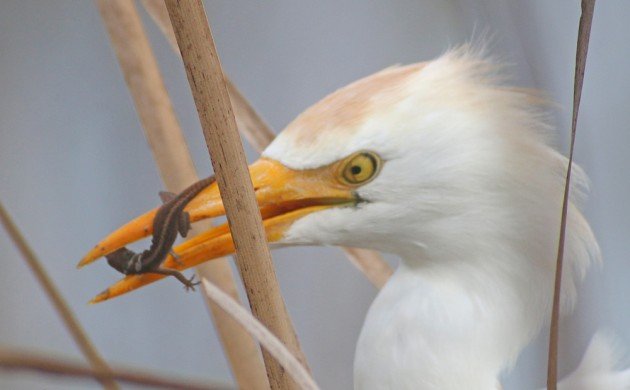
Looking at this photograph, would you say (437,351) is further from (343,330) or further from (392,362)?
(343,330)

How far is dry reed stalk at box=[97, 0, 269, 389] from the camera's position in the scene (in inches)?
20.9

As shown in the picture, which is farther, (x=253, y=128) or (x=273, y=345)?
(x=253, y=128)

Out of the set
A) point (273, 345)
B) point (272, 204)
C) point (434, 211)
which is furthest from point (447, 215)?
point (273, 345)

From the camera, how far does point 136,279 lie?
0.47 m

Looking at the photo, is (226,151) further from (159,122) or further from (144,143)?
(144,143)

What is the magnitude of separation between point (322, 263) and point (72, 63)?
0.31 metres

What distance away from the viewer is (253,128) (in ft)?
1.87

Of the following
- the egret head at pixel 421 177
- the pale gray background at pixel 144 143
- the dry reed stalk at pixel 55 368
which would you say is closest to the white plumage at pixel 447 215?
the egret head at pixel 421 177

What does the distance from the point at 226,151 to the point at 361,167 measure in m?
0.21

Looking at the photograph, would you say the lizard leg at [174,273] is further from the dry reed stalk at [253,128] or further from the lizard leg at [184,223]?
the dry reed stalk at [253,128]

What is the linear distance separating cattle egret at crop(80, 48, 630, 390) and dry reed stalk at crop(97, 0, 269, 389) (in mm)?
75

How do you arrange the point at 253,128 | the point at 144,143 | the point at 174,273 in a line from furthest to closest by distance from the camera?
the point at 144,143 → the point at 253,128 → the point at 174,273

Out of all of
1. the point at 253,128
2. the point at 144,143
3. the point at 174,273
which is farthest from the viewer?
the point at 144,143

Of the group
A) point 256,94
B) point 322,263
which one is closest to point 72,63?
point 256,94
